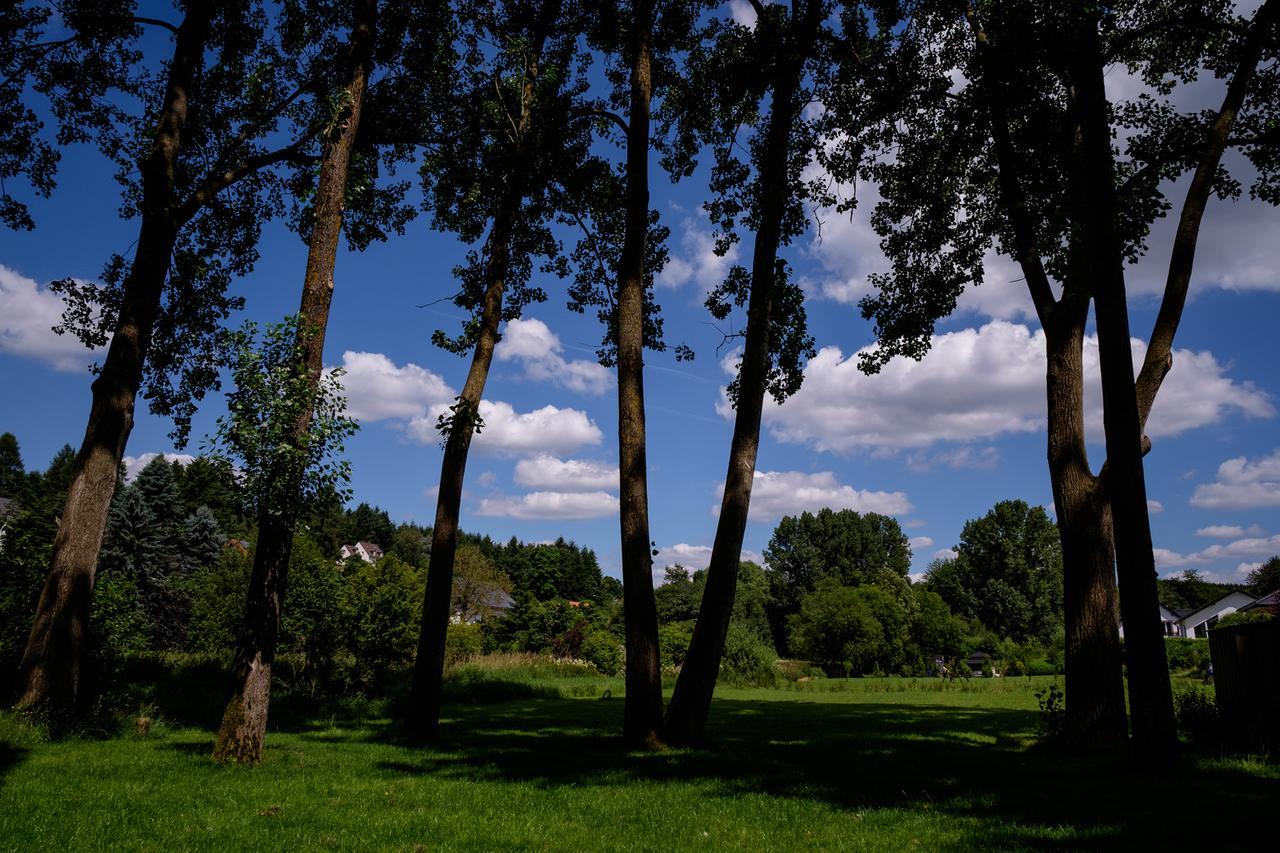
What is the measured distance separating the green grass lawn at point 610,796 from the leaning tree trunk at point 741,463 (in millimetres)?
809

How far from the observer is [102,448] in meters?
11.5

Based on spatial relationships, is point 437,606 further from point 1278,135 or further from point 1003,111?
point 1278,135

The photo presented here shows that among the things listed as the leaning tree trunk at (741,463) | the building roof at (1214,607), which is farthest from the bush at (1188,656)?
the building roof at (1214,607)

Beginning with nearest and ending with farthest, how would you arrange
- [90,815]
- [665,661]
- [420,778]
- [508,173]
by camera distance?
[90,815], [420,778], [508,173], [665,661]

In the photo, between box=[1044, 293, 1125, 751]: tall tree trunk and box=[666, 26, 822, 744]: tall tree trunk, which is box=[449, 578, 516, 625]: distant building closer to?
box=[666, 26, 822, 744]: tall tree trunk

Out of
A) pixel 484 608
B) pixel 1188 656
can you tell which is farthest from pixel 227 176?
pixel 484 608

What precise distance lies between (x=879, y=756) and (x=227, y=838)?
7.97m

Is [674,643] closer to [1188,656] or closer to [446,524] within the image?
[1188,656]

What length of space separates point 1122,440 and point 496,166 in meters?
12.1

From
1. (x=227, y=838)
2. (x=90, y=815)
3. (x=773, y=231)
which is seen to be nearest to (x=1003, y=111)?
(x=773, y=231)

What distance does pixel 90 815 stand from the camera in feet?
19.3

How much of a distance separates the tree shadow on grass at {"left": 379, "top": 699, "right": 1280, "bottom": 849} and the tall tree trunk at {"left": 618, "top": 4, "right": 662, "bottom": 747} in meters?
0.88

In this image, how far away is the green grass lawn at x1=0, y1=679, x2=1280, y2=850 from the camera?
5422 mm

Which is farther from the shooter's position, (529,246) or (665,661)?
(665,661)
